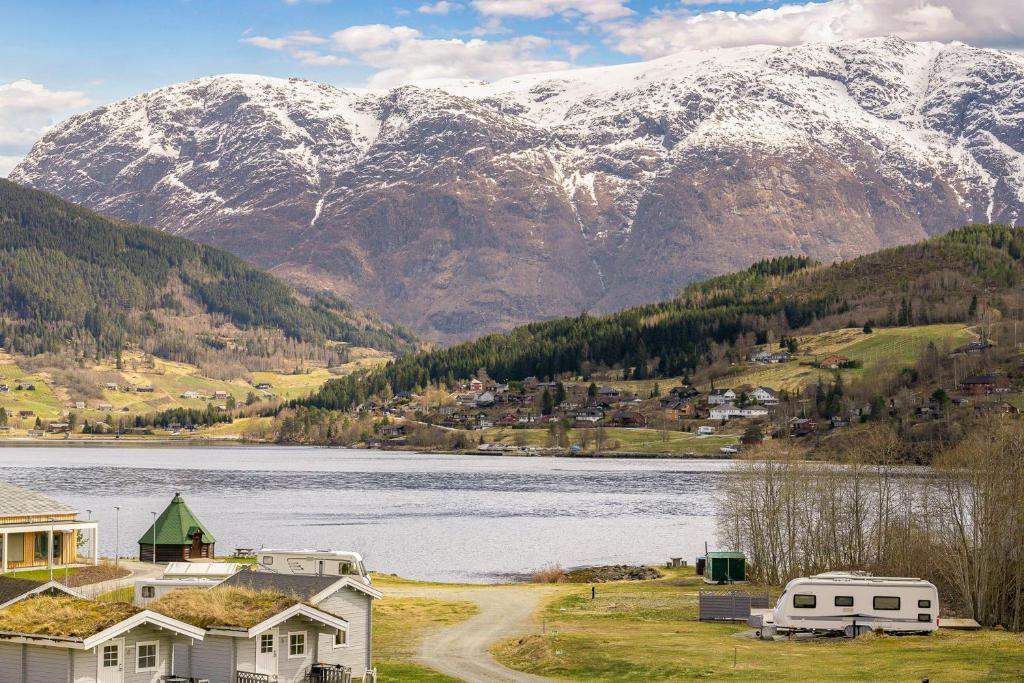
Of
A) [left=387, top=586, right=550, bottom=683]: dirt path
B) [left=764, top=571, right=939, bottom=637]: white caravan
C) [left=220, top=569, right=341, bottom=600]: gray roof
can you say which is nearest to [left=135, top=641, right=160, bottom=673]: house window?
[left=220, top=569, right=341, bottom=600]: gray roof

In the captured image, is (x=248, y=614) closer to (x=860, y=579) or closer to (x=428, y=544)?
(x=860, y=579)

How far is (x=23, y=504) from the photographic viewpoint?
8419 cm

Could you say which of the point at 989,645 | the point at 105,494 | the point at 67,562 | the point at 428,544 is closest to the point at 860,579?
the point at 989,645

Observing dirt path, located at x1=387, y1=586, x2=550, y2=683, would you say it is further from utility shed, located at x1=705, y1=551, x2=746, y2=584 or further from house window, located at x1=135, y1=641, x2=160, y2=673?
house window, located at x1=135, y1=641, x2=160, y2=673

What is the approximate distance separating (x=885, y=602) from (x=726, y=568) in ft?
81.1

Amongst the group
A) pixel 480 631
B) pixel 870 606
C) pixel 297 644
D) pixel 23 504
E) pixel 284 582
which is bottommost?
pixel 480 631

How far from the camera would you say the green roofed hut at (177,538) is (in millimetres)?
90875

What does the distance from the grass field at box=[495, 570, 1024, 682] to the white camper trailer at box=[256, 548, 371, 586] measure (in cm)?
830

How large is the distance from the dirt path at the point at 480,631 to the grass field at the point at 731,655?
117 centimetres

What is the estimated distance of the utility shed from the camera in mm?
87875

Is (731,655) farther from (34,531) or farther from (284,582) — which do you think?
(34,531)

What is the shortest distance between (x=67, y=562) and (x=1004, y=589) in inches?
1962

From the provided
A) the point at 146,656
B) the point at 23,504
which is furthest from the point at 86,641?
the point at 23,504

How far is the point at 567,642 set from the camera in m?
62.9
